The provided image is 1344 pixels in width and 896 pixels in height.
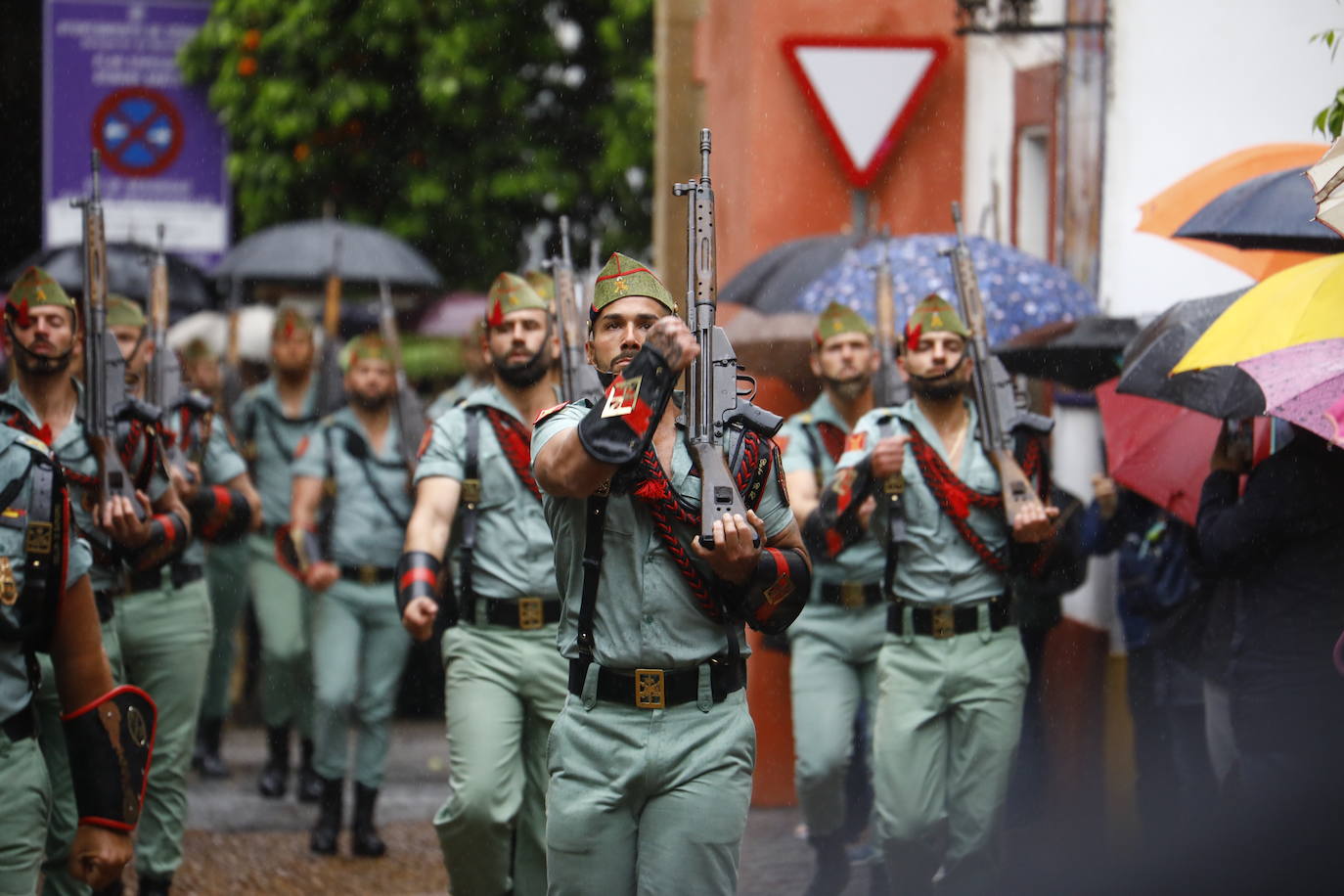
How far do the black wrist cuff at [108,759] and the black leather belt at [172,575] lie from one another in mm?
2875

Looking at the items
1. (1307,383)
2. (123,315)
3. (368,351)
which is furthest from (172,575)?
(1307,383)

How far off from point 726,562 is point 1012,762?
2.75 m

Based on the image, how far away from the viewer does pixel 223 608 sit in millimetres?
10812

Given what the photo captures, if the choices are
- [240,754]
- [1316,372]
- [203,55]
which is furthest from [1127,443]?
[203,55]

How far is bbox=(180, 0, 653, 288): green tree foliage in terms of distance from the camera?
17.2 meters

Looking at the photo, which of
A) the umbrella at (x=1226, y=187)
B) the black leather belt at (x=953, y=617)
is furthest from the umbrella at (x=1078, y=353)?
the black leather belt at (x=953, y=617)

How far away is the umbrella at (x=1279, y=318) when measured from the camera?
5324 mm

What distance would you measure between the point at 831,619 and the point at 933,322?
146 centimetres

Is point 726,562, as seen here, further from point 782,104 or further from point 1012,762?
point 782,104

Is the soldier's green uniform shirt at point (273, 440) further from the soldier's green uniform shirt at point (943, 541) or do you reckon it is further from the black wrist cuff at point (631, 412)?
the black wrist cuff at point (631, 412)

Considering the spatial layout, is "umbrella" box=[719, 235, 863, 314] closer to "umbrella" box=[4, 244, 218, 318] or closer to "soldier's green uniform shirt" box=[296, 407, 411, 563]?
"soldier's green uniform shirt" box=[296, 407, 411, 563]

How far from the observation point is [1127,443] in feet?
25.0

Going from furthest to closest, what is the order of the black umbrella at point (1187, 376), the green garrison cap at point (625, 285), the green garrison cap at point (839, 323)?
the green garrison cap at point (839, 323), the black umbrella at point (1187, 376), the green garrison cap at point (625, 285)

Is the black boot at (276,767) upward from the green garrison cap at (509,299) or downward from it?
downward
